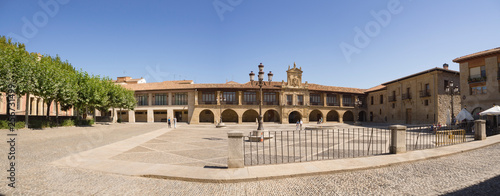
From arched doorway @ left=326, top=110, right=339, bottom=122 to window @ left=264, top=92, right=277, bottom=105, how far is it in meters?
13.7

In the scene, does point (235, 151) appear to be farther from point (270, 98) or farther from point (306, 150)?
point (270, 98)

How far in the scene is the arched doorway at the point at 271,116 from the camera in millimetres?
42856

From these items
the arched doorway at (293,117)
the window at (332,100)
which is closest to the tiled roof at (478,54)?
the window at (332,100)

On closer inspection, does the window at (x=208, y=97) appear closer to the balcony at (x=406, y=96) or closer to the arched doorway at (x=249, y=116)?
the arched doorway at (x=249, y=116)

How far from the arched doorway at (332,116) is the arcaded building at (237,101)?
5.03ft

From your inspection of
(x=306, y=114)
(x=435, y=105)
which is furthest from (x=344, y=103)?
(x=435, y=105)

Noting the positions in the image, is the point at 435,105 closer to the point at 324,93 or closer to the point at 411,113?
the point at 411,113

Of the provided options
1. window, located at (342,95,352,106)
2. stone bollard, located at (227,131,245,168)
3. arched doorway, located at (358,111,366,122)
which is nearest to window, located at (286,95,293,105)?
window, located at (342,95,352,106)

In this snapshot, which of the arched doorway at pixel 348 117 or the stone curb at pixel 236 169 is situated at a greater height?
the stone curb at pixel 236 169

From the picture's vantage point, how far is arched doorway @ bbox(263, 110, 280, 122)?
42856mm

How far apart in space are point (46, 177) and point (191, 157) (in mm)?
4166

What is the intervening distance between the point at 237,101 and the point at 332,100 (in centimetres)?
1918

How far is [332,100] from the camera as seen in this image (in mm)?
43562

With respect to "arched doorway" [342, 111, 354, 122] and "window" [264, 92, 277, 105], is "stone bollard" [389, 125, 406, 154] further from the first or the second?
"arched doorway" [342, 111, 354, 122]
